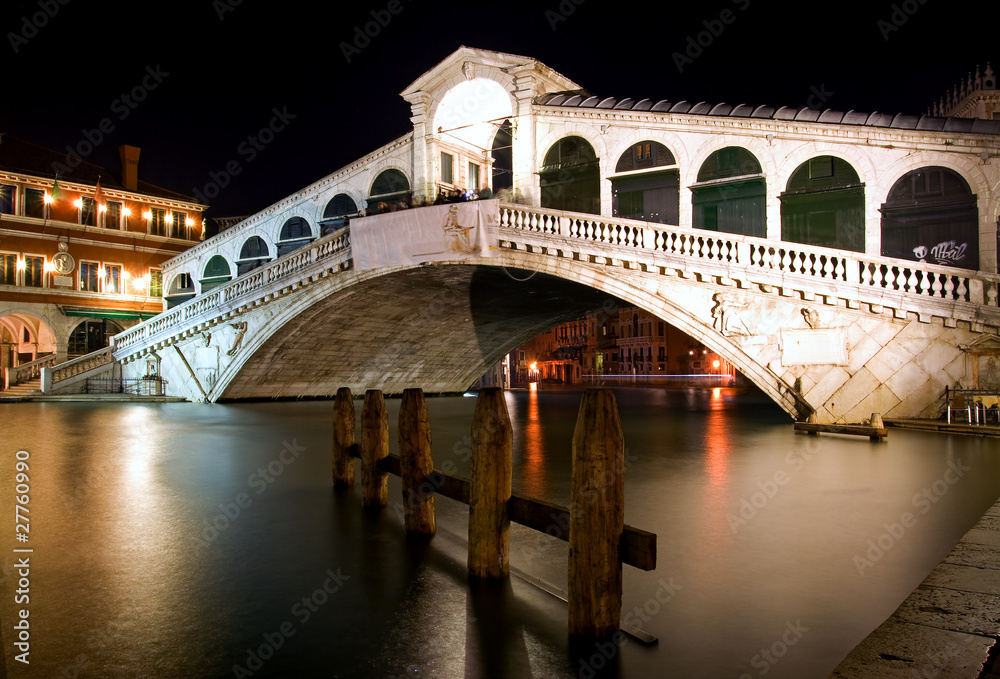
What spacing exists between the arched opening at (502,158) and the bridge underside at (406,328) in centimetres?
458

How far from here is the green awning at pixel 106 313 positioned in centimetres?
3027

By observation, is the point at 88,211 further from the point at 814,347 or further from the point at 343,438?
the point at 814,347

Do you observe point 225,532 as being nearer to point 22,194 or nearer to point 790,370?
point 790,370

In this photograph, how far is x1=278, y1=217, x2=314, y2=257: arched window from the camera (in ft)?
81.3

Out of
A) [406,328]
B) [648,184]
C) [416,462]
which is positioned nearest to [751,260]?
[648,184]

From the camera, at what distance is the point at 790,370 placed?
535 inches

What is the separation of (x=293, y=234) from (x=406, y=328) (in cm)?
588

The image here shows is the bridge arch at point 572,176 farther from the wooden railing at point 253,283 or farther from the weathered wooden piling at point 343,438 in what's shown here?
the weathered wooden piling at point 343,438

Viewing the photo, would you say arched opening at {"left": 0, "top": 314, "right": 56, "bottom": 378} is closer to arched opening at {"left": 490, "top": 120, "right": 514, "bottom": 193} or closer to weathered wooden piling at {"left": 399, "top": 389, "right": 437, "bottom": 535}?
arched opening at {"left": 490, "top": 120, "right": 514, "bottom": 193}

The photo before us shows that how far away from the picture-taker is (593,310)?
961 inches

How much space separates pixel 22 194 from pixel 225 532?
30966mm

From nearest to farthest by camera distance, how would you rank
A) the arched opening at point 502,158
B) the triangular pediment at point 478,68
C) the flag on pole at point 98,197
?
the triangular pediment at point 478,68, the arched opening at point 502,158, the flag on pole at point 98,197

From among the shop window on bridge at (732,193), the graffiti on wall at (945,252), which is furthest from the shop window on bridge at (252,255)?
the graffiti on wall at (945,252)

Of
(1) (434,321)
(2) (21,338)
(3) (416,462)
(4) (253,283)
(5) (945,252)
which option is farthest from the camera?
(2) (21,338)
